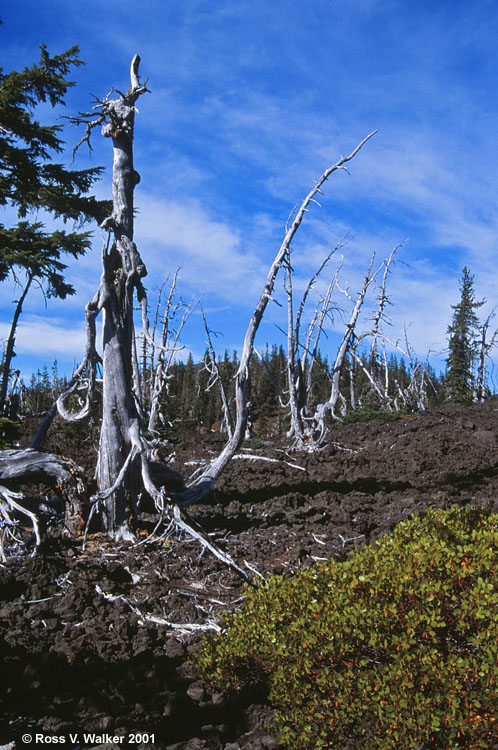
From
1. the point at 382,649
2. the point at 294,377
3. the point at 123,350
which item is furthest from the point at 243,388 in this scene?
the point at 294,377

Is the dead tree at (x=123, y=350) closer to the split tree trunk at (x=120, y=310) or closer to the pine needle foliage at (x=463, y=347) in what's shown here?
the split tree trunk at (x=120, y=310)

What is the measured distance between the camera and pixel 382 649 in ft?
8.89

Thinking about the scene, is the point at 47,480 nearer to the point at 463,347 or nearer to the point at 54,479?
the point at 54,479

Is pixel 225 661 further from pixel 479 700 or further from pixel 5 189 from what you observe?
pixel 5 189

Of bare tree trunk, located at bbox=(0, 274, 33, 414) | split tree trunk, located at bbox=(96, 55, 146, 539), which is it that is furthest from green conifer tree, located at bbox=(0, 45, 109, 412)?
split tree trunk, located at bbox=(96, 55, 146, 539)

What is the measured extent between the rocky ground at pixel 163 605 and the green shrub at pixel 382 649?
37 cm

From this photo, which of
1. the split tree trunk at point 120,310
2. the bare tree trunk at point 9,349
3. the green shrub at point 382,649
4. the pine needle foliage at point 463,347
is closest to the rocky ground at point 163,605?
the green shrub at point 382,649

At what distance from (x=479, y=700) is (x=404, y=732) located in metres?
0.36

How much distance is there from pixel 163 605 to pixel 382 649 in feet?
7.40

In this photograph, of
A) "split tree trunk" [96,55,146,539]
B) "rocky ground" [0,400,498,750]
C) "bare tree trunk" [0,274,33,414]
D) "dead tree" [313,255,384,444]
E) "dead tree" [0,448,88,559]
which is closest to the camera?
"rocky ground" [0,400,498,750]

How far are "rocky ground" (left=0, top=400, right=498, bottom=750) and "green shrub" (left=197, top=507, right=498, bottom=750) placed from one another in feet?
1.21

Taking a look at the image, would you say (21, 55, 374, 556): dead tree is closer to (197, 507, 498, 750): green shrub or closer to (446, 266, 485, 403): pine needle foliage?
(197, 507, 498, 750): green shrub

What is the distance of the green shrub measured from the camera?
2.33m

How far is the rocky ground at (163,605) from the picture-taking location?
2924 millimetres
